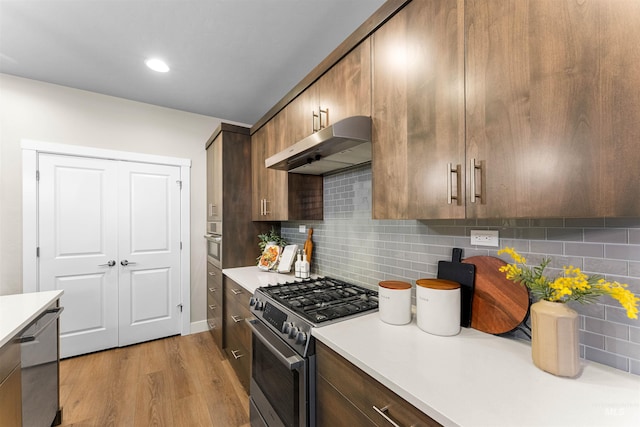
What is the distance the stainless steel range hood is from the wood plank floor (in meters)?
1.87

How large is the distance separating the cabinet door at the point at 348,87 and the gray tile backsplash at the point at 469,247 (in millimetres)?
512

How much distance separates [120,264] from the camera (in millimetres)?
2928

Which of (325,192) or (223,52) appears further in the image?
(325,192)

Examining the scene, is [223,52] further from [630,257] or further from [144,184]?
[630,257]

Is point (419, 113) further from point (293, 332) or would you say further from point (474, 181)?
point (293, 332)

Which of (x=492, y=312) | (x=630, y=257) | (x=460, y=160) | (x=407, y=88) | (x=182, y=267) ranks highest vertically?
(x=407, y=88)

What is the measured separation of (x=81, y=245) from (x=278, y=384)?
2669 mm

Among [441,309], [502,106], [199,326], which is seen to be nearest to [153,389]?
[199,326]

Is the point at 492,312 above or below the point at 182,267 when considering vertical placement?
above

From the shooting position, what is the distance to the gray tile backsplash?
873 mm

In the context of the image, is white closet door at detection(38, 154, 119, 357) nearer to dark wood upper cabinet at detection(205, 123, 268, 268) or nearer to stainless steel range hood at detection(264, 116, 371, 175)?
dark wood upper cabinet at detection(205, 123, 268, 268)

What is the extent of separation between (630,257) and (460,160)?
1.97ft

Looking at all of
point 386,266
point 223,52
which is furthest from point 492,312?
point 223,52

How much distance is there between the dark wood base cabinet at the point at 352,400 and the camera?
2.66 ft
